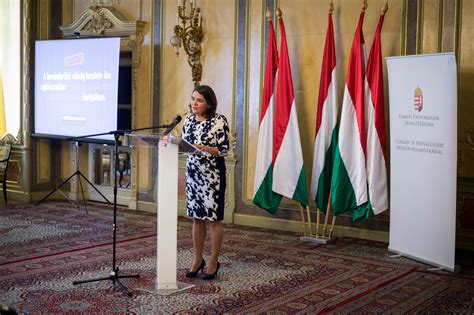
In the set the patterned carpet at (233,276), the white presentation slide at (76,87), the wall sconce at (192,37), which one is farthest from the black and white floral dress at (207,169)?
the white presentation slide at (76,87)

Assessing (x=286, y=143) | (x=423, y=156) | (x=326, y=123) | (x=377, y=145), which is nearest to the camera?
(x=423, y=156)

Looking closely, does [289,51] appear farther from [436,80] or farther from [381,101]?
[436,80]

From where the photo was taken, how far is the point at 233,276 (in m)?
5.22

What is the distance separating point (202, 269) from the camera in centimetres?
518

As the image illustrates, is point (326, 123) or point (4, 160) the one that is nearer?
point (326, 123)

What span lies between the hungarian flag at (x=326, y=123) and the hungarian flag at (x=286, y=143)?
0.75ft

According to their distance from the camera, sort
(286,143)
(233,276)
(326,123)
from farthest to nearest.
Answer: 1. (286,143)
2. (326,123)
3. (233,276)

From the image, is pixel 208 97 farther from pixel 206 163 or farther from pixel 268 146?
pixel 268 146

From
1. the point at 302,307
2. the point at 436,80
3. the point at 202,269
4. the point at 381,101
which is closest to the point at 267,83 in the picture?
the point at 381,101

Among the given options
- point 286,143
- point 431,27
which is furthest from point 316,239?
point 431,27

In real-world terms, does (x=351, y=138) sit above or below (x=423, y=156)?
above

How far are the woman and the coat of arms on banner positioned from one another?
1830 mm

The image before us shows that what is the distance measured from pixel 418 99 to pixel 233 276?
2188 millimetres

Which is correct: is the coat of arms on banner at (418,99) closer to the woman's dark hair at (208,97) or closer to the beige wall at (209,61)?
the woman's dark hair at (208,97)
